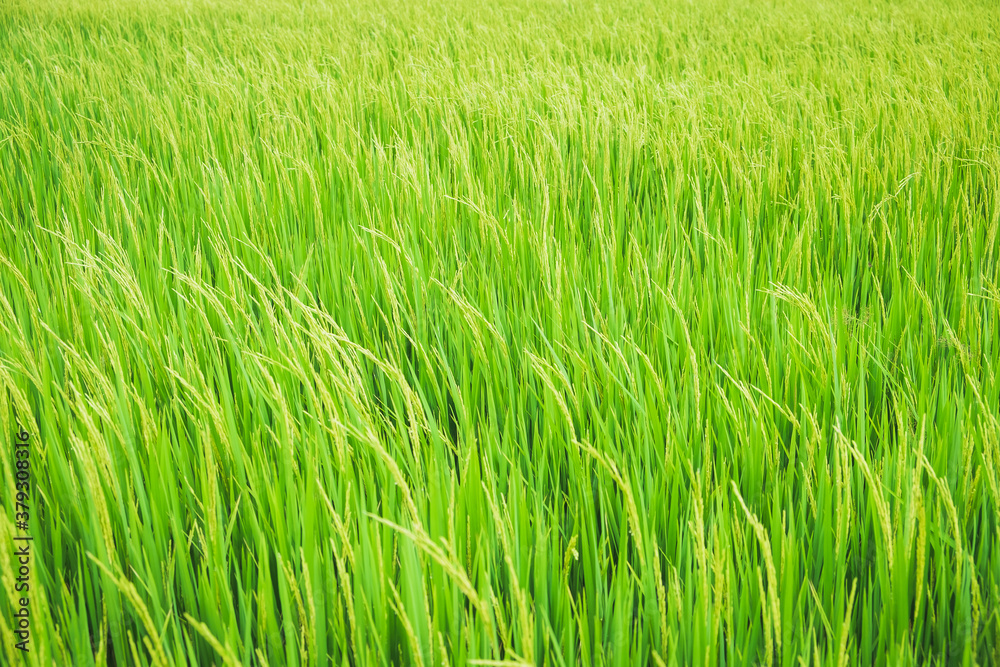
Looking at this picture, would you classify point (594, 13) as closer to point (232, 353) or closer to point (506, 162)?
point (506, 162)

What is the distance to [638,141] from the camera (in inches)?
87.2

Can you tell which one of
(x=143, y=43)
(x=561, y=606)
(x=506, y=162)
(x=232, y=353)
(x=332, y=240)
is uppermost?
(x=143, y=43)

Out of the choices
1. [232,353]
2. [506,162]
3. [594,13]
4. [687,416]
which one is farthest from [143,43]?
[687,416]

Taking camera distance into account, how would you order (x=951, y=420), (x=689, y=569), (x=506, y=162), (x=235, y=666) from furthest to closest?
(x=506, y=162) < (x=951, y=420) < (x=689, y=569) < (x=235, y=666)

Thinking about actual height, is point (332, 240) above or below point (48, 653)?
above

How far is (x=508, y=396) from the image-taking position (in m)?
1.11

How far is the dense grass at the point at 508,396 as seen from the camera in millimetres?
681

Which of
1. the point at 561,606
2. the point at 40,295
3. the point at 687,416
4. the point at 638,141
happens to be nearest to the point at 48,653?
the point at 561,606

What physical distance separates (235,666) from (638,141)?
6.68 ft

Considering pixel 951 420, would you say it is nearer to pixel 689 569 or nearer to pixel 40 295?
pixel 689 569

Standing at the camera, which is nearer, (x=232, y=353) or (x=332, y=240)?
(x=232, y=353)

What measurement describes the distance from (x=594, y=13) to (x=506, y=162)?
4588 mm

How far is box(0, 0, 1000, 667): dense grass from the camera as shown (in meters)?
0.68

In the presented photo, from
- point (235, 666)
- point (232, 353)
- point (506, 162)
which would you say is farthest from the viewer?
point (506, 162)
